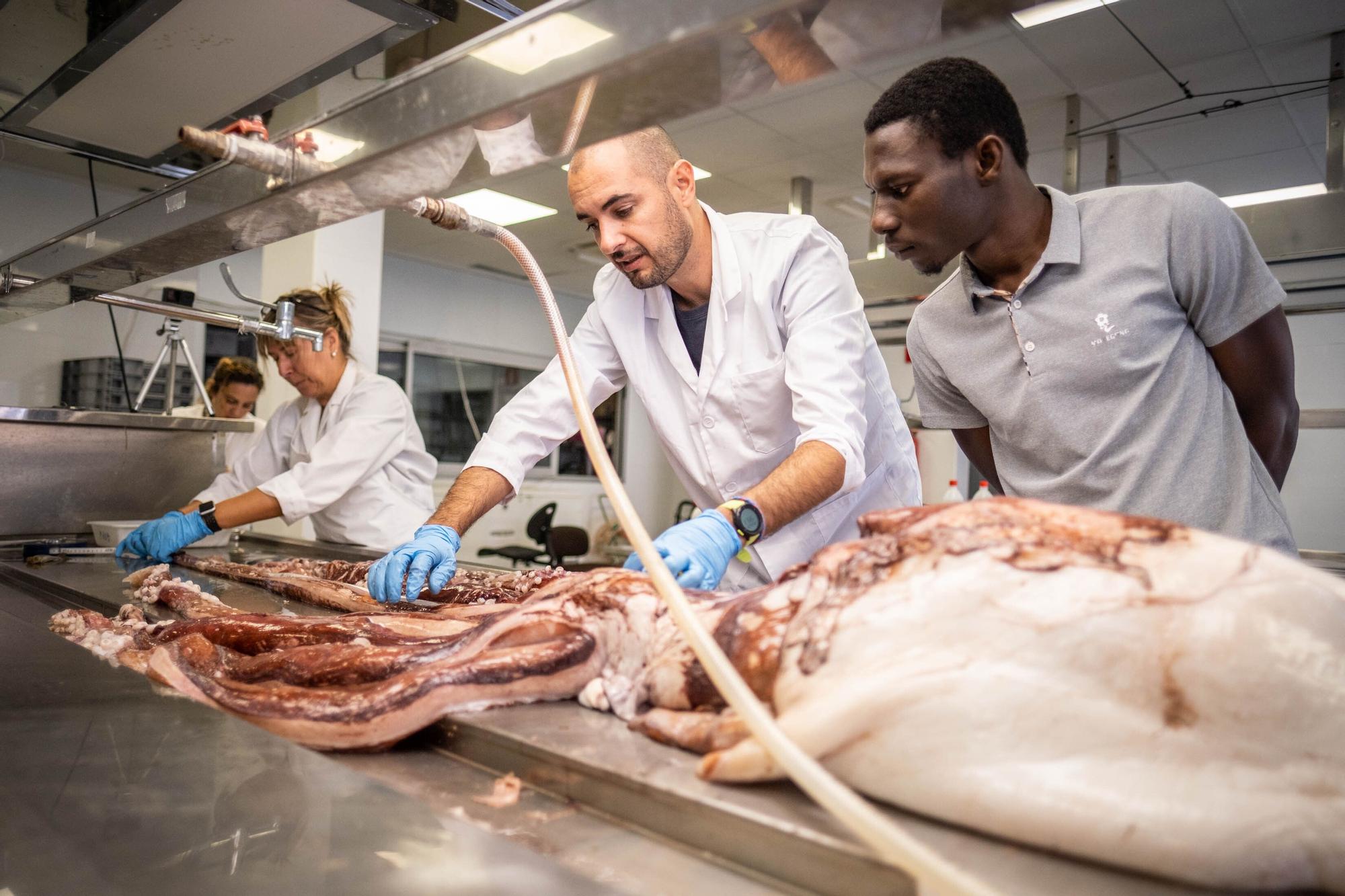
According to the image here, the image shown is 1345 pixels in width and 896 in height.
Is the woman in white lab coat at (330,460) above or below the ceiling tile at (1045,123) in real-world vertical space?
below

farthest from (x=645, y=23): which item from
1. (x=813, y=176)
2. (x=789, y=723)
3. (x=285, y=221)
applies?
(x=813, y=176)

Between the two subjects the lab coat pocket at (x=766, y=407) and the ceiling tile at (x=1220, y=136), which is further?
the ceiling tile at (x=1220, y=136)

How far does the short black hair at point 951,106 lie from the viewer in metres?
1.68

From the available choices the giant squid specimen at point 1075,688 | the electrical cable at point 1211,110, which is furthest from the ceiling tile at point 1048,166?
the giant squid specimen at point 1075,688

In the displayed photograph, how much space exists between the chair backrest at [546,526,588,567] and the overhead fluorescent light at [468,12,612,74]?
636cm

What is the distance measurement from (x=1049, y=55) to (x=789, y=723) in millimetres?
4489

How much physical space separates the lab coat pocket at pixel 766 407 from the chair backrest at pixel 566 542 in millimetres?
5193

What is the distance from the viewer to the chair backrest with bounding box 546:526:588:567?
7.25 metres

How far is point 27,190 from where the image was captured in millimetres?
5828

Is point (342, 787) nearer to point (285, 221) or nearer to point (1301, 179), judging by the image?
point (285, 221)

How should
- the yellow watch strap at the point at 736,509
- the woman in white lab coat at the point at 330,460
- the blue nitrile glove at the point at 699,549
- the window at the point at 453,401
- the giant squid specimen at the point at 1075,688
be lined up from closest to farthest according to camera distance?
the giant squid specimen at the point at 1075,688, the blue nitrile glove at the point at 699,549, the yellow watch strap at the point at 736,509, the woman in white lab coat at the point at 330,460, the window at the point at 453,401

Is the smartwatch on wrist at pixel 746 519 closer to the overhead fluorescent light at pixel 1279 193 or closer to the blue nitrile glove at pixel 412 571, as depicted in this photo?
the blue nitrile glove at pixel 412 571

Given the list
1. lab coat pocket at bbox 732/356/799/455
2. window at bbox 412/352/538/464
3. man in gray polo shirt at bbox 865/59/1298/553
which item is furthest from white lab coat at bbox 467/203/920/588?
window at bbox 412/352/538/464

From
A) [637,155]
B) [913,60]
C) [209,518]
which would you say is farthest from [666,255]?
[913,60]
